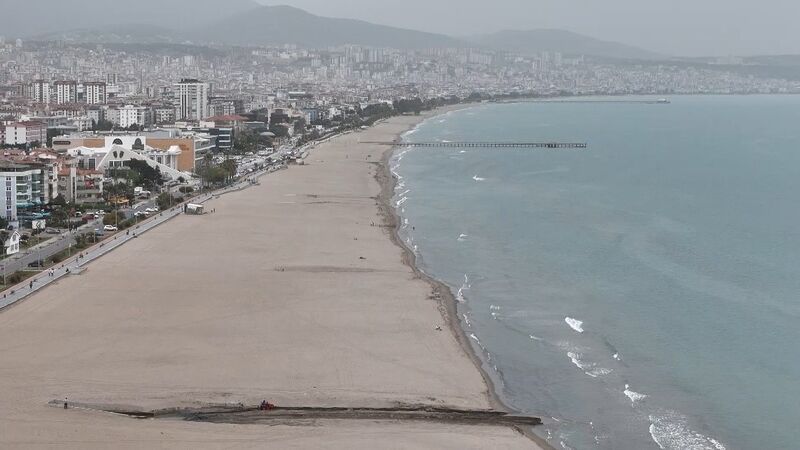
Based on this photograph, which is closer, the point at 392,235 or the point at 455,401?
the point at 455,401

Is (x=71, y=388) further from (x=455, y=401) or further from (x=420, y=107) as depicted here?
(x=420, y=107)

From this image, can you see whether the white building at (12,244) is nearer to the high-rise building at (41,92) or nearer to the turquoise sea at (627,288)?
the turquoise sea at (627,288)

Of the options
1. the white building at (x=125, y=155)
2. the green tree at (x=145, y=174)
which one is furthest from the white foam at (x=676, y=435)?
the white building at (x=125, y=155)

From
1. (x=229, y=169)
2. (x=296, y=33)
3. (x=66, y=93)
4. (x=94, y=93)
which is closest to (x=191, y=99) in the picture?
(x=94, y=93)

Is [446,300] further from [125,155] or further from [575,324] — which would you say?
[125,155]

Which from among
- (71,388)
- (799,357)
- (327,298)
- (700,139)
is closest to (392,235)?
(327,298)

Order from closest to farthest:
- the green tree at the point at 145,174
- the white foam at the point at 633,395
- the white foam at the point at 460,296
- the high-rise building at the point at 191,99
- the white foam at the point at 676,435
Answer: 1. the white foam at the point at 676,435
2. the white foam at the point at 633,395
3. the white foam at the point at 460,296
4. the green tree at the point at 145,174
5. the high-rise building at the point at 191,99

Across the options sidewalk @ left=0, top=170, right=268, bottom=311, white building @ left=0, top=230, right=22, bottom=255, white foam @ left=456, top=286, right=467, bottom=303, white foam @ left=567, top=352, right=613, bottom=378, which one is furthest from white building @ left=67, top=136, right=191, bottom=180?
white foam @ left=567, top=352, right=613, bottom=378
